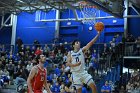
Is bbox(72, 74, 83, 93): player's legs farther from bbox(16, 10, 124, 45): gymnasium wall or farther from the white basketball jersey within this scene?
bbox(16, 10, 124, 45): gymnasium wall

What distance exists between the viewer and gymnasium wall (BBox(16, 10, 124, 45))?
2759cm

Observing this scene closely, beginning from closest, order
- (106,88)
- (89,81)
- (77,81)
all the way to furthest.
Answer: (89,81)
(77,81)
(106,88)

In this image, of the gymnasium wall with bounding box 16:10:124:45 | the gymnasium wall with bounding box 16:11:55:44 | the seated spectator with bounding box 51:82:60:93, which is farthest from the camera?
the gymnasium wall with bounding box 16:11:55:44

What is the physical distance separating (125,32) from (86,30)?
11.5ft

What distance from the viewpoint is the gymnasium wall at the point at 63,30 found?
2759 centimetres

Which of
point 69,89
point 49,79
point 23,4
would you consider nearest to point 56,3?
point 23,4

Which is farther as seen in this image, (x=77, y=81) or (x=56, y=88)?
(x=56, y=88)

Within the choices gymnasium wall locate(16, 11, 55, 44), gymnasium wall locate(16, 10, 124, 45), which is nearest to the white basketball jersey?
gymnasium wall locate(16, 10, 124, 45)

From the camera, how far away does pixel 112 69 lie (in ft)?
67.4

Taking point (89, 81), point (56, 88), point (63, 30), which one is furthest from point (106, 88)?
point (63, 30)

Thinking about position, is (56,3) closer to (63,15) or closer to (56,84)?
(63,15)

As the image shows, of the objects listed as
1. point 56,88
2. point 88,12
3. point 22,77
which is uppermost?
point 88,12

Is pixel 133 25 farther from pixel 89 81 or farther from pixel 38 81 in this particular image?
pixel 38 81

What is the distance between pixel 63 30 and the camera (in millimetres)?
29938
